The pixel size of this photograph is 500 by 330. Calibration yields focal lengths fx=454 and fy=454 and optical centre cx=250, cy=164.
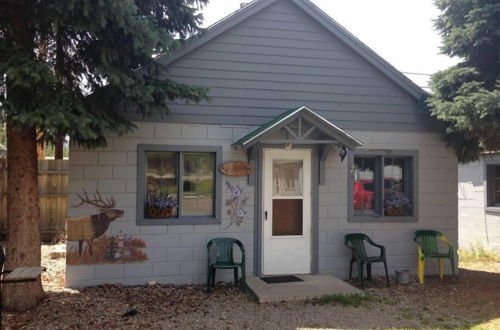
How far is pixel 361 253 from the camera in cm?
771

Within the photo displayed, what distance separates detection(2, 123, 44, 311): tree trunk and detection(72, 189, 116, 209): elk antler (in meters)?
1.23

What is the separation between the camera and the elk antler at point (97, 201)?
7188mm

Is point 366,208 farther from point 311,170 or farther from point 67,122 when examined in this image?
point 67,122

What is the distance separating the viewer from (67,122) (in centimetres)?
512

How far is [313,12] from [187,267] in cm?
491

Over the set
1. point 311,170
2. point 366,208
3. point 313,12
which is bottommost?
point 366,208

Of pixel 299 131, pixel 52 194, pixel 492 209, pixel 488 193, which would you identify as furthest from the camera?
pixel 488 193

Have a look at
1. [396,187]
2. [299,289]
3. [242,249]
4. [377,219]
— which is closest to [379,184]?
[396,187]

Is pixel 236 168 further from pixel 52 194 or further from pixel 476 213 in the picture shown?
pixel 476 213

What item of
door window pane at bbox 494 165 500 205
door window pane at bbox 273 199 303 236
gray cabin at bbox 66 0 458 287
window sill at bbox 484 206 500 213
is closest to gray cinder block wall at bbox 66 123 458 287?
gray cabin at bbox 66 0 458 287

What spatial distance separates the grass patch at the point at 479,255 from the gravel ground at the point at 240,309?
317cm

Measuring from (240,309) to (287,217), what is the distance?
87.5 inches

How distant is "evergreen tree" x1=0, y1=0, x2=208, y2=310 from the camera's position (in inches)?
199

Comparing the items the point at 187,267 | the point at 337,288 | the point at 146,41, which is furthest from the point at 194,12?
the point at 337,288
